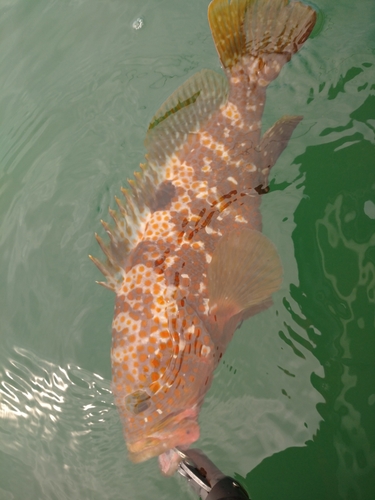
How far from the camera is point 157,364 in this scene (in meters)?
2.16

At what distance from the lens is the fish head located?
2.10 meters

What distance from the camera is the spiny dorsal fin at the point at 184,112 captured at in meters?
2.58

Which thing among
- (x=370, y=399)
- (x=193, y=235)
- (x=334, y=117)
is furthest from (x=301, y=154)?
(x=370, y=399)

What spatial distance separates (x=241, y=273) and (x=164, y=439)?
86 cm

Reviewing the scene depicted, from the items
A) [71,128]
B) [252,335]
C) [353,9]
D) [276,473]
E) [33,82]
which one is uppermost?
[33,82]

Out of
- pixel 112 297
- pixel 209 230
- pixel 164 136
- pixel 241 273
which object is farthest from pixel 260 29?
pixel 112 297

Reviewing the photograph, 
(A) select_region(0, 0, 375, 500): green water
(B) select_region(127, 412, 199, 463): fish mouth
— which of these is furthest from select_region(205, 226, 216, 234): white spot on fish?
(B) select_region(127, 412, 199, 463): fish mouth

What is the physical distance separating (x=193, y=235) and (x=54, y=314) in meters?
1.38

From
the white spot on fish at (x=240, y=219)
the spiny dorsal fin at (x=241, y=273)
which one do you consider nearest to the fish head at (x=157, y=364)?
the spiny dorsal fin at (x=241, y=273)

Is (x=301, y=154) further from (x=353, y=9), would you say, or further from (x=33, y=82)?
(x=33, y=82)

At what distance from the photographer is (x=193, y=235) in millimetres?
2412

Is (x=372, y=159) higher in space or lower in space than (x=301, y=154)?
lower

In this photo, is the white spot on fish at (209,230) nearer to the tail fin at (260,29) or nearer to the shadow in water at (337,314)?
the shadow in water at (337,314)

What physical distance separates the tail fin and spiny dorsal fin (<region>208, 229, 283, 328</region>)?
1113mm
